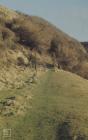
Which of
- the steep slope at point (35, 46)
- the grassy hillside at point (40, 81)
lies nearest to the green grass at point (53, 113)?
the grassy hillside at point (40, 81)

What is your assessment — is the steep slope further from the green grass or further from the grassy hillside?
the green grass

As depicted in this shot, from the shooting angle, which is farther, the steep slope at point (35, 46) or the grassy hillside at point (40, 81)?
the steep slope at point (35, 46)

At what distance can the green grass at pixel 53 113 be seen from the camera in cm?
4237

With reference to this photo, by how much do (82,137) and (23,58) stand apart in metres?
26.7

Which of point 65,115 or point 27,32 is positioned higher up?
point 27,32

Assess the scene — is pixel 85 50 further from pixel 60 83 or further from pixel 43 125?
pixel 43 125

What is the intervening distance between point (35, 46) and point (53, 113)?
23.4 m

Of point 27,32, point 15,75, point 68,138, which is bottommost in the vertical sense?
point 68,138

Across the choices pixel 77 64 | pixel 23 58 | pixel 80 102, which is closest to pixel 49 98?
pixel 80 102

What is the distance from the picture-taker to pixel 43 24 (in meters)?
72.3

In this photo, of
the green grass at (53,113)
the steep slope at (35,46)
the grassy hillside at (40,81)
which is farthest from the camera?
the steep slope at (35,46)

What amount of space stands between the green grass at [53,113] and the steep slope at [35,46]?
26.6ft

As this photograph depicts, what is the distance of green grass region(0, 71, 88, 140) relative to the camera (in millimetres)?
42372

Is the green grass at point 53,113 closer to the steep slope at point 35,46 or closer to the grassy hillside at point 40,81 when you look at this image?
the grassy hillside at point 40,81
